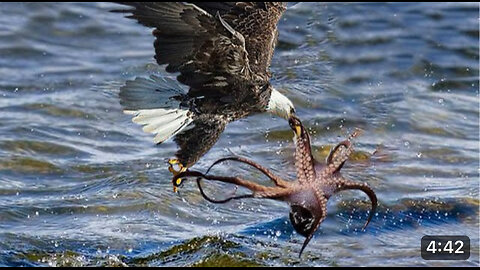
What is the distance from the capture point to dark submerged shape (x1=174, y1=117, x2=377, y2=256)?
4645mm

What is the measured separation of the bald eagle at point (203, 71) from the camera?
17.3 feet

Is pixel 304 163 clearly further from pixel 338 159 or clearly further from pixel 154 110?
pixel 154 110

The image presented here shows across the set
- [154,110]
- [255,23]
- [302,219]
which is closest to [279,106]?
[255,23]

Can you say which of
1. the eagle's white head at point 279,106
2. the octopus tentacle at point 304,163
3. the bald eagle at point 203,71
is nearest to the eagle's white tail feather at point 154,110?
the bald eagle at point 203,71

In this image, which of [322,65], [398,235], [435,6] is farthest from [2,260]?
[435,6]

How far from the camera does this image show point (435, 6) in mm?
12133

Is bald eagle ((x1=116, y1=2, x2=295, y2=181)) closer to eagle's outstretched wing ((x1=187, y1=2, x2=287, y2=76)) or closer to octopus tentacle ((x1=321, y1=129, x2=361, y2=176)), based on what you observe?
eagle's outstretched wing ((x1=187, y1=2, x2=287, y2=76))

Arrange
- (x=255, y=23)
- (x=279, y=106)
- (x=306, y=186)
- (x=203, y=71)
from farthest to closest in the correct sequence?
(x=279, y=106)
(x=255, y=23)
(x=203, y=71)
(x=306, y=186)

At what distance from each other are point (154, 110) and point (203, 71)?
447 mm

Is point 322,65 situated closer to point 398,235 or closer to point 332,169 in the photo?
point 398,235

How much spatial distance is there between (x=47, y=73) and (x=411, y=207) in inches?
168

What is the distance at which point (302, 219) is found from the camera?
188 inches
